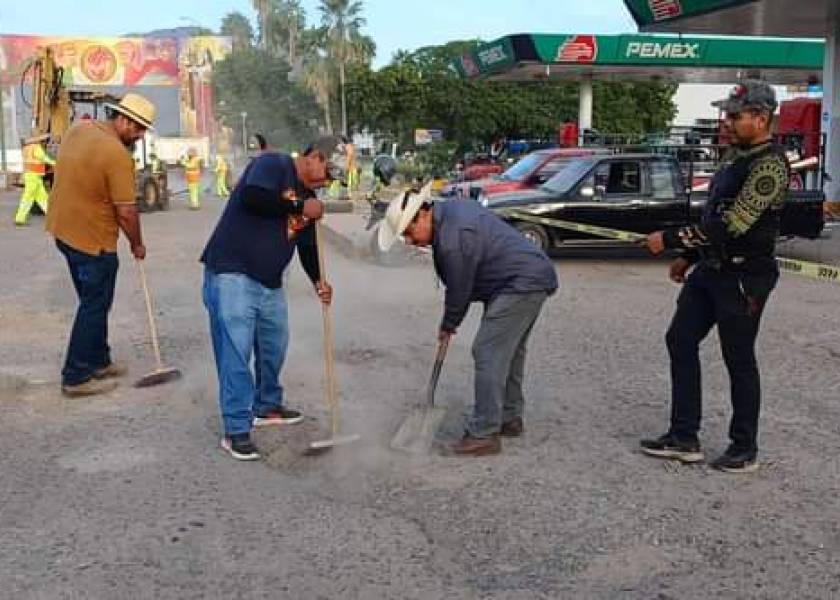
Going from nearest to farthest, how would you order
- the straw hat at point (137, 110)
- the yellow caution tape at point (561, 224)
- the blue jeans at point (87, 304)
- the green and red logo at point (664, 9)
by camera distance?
the straw hat at point (137, 110) < the blue jeans at point (87, 304) < the yellow caution tape at point (561, 224) < the green and red logo at point (664, 9)

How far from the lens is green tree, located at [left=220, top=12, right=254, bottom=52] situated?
81500 mm

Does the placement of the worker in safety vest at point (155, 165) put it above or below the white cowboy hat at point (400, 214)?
above

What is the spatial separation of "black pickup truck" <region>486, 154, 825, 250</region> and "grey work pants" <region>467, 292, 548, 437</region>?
7.85 meters

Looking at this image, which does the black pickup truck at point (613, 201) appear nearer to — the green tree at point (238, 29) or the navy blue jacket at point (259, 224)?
the navy blue jacket at point (259, 224)

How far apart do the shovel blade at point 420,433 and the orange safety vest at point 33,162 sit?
53.3 feet

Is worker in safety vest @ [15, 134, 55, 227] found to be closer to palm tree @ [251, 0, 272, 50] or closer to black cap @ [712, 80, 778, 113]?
black cap @ [712, 80, 778, 113]

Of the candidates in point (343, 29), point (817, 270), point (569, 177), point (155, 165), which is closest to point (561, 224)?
point (569, 177)

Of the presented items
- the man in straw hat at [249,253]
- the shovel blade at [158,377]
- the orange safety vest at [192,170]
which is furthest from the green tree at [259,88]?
the man in straw hat at [249,253]

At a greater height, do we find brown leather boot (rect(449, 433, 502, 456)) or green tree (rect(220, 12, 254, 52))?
green tree (rect(220, 12, 254, 52))

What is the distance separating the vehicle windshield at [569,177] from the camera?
13.0 meters

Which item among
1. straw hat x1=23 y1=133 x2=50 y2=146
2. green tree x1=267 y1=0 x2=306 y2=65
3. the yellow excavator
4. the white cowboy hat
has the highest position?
green tree x1=267 y1=0 x2=306 y2=65

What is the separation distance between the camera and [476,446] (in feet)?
16.5

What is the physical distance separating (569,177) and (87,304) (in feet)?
26.6

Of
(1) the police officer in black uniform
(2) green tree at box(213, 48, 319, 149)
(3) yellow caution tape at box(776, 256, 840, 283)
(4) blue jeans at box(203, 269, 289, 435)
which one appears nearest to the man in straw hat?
(4) blue jeans at box(203, 269, 289, 435)
